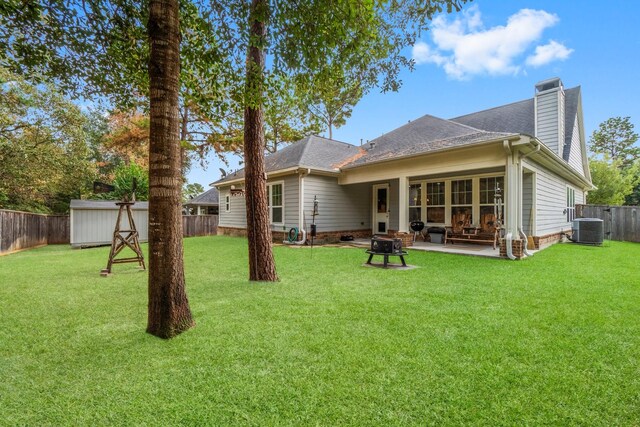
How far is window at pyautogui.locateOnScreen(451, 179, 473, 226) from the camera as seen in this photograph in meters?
10.1

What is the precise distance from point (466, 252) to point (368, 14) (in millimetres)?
6579

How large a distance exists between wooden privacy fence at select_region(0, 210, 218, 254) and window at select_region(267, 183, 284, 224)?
23.2 feet

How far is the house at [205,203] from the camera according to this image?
24125mm

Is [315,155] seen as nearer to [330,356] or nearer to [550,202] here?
[550,202]

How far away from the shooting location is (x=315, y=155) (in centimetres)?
1173

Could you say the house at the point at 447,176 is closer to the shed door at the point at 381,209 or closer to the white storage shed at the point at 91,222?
the shed door at the point at 381,209

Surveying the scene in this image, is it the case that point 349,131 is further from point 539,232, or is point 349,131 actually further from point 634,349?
point 634,349

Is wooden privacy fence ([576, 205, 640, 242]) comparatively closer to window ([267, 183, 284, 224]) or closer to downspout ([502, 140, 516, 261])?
downspout ([502, 140, 516, 261])

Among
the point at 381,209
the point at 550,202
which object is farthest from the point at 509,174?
the point at 381,209

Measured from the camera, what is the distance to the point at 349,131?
22578 millimetres

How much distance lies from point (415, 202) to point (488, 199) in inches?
100

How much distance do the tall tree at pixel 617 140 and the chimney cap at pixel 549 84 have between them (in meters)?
25.8

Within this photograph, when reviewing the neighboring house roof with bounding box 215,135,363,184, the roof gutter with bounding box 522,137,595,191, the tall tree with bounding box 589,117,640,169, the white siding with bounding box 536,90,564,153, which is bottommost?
the roof gutter with bounding box 522,137,595,191

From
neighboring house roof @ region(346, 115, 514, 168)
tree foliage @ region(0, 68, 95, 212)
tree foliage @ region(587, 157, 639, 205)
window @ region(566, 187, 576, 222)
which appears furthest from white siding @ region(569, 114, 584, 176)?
tree foliage @ region(0, 68, 95, 212)
